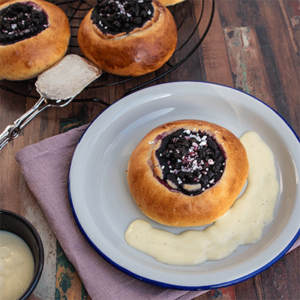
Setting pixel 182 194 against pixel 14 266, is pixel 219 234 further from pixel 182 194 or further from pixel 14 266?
pixel 14 266

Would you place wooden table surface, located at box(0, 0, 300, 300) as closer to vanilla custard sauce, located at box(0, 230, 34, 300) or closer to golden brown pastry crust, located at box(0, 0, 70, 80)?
golden brown pastry crust, located at box(0, 0, 70, 80)

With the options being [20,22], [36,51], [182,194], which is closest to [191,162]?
[182,194]

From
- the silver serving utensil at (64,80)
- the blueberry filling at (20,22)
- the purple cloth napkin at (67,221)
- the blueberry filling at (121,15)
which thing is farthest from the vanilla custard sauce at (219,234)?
the blueberry filling at (20,22)

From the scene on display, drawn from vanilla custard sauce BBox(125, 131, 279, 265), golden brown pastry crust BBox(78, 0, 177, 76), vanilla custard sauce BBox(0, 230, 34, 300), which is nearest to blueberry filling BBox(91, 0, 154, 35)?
golden brown pastry crust BBox(78, 0, 177, 76)

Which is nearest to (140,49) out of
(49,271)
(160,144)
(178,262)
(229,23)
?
(160,144)

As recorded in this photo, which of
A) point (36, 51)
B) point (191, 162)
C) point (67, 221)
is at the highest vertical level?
point (36, 51)
